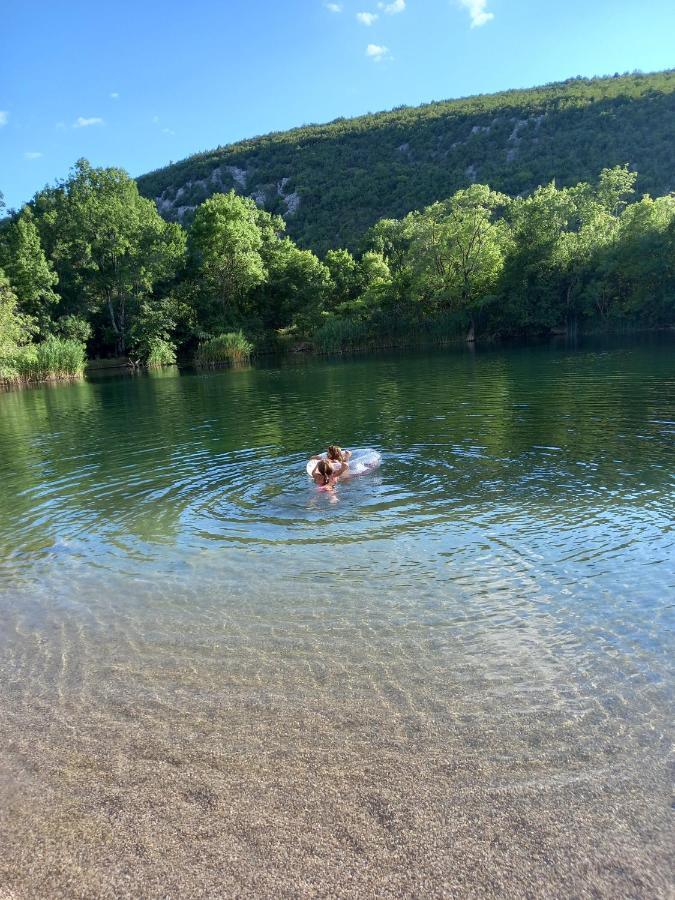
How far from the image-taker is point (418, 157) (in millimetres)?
115375

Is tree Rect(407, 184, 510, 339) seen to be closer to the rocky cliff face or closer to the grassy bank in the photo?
the grassy bank

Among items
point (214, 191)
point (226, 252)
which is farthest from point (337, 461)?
point (214, 191)

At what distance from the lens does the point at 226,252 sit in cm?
6894

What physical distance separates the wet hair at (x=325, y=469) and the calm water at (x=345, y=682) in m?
0.45

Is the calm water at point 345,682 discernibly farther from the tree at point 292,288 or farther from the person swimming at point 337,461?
the tree at point 292,288

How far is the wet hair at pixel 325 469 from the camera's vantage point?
38.5 ft

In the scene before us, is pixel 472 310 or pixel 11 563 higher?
pixel 472 310

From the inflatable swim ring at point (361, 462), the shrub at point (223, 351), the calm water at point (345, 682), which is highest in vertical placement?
the shrub at point (223, 351)

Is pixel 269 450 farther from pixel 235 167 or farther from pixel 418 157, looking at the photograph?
pixel 235 167

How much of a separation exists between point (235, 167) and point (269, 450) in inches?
5567

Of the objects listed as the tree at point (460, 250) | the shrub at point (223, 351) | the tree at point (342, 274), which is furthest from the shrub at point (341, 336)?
the tree at point (342, 274)

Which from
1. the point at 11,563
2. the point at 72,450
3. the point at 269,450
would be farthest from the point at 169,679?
the point at 72,450

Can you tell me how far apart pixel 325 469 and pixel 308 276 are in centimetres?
6362

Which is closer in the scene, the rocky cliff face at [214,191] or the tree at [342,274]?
the tree at [342,274]
